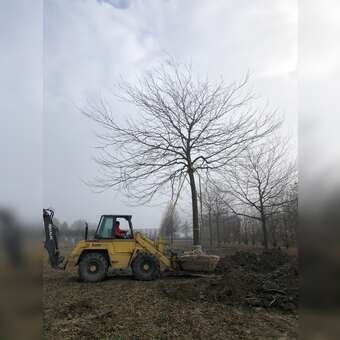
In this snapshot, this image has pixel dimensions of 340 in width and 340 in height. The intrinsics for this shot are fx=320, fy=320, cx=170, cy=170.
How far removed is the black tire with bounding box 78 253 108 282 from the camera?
6566 mm

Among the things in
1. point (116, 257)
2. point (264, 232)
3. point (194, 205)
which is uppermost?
point (194, 205)

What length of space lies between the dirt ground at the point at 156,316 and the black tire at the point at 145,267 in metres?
0.96

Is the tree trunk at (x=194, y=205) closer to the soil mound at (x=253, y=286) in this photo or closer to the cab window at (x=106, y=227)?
the soil mound at (x=253, y=286)

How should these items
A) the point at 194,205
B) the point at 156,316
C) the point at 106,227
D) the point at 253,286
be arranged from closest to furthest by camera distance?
1. the point at 156,316
2. the point at 253,286
3. the point at 194,205
4. the point at 106,227

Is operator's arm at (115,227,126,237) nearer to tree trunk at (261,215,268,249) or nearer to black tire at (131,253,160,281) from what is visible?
black tire at (131,253,160,281)

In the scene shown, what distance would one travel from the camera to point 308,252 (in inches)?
37.0

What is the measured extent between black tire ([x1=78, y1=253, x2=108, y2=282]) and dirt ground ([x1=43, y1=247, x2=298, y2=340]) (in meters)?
0.87

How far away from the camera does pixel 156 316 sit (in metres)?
4.05

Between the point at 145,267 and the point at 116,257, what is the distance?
2.12 feet

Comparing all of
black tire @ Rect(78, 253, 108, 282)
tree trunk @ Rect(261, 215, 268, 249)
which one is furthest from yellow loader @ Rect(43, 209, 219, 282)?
tree trunk @ Rect(261, 215, 268, 249)

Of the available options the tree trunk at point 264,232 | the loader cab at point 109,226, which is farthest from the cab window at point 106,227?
the tree trunk at point 264,232

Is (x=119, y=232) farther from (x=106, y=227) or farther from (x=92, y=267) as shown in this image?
(x=92, y=267)

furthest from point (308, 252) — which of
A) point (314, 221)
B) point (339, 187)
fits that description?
point (339, 187)

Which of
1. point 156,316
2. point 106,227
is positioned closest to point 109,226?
point 106,227
